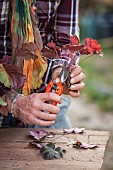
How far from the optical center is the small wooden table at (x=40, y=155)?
2107 millimetres

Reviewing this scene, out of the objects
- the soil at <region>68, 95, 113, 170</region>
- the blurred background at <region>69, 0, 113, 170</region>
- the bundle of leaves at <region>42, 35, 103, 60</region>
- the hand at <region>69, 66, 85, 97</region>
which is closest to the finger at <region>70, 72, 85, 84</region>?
the hand at <region>69, 66, 85, 97</region>

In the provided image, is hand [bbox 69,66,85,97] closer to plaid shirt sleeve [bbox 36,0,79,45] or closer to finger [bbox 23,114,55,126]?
finger [bbox 23,114,55,126]

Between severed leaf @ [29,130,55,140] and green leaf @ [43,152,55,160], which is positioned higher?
severed leaf @ [29,130,55,140]

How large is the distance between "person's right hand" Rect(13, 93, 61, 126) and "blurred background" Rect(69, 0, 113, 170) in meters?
1.14

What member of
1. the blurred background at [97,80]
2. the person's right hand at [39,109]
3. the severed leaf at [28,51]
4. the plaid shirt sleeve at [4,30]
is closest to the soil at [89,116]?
the blurred background at [97,80]

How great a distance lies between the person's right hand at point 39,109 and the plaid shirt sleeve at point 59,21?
0.60 m

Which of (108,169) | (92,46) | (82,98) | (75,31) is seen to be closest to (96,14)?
(82,98)

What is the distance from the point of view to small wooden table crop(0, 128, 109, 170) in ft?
6.91

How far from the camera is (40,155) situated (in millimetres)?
2215

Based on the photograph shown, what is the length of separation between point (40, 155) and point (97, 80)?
15.0 feet

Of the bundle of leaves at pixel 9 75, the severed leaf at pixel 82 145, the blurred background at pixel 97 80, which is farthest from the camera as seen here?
the blurred background at pixel 97 80

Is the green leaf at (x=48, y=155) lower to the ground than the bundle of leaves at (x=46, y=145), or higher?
lower

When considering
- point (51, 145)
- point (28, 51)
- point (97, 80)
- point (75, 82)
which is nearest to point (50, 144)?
point (51, 145)

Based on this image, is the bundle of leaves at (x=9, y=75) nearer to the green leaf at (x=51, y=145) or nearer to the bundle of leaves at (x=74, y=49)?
the bundle of leaves at (x=74, y=49)
